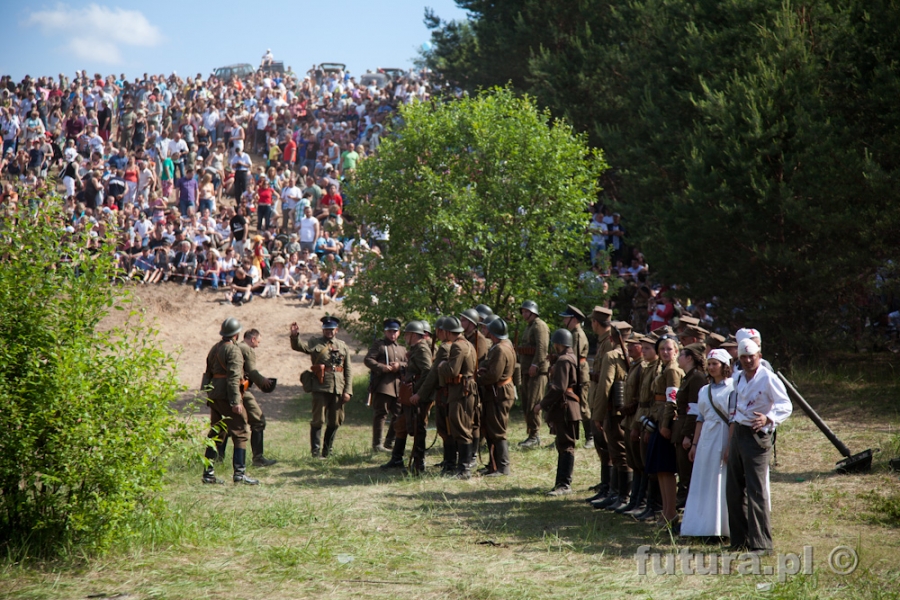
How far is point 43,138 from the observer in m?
28.9

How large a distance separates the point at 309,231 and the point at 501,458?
51.1 ft

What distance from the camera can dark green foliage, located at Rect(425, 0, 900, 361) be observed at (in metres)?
16.2

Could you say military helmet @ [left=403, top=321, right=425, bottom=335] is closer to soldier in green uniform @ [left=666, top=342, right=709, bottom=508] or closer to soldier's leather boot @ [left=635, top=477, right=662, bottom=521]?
soldier's leather boot @ [left=635, top=477, right=662, bottom=521]

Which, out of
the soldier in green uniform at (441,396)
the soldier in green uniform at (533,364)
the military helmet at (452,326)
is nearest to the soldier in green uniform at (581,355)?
the soldier in green uniform at (533,364)

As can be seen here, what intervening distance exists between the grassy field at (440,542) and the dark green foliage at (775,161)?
5.24 metres

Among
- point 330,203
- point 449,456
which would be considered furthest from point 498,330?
point 330,203

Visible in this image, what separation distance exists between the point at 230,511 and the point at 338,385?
406 cm

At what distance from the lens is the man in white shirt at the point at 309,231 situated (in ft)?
85.0

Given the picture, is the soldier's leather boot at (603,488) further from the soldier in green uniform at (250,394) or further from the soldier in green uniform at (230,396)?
the soldier in green uniform at (250,394)

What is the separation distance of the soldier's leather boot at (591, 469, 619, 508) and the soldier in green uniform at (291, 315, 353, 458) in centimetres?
474

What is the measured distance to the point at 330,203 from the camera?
27.5 metres

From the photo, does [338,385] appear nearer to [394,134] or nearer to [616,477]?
[616,477]

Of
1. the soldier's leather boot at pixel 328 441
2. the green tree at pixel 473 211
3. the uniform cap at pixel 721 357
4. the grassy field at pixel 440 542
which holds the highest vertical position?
the green tree at pixel 473 211

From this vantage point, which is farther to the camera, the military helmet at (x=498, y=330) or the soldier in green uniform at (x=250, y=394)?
the soldier in green uniform at (x=250, y=394)
